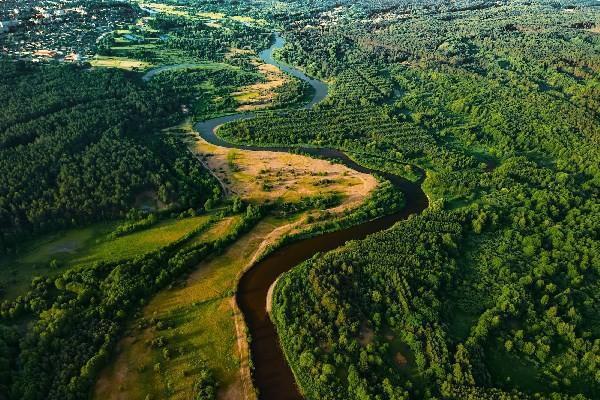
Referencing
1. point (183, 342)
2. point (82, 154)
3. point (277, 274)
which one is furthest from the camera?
point (82, 154)

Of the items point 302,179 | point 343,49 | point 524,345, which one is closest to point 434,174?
point 302,179

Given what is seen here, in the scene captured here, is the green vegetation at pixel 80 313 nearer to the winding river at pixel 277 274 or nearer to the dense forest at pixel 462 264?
the winding river at pixel 277 274

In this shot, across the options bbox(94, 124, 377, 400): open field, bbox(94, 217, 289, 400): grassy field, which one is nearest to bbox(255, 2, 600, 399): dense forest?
bbox(94, 124, 377, 400): open field

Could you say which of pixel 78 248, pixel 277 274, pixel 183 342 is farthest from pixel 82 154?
pixel 183 342

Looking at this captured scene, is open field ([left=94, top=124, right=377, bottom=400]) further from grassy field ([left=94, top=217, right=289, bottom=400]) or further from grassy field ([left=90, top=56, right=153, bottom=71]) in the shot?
grassy field ([left=90, top=56, right=153, bottom=71])

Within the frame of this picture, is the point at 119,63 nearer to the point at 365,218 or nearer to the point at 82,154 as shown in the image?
the point at 82,154

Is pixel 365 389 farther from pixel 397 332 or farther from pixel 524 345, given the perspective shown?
pixel 524 345
